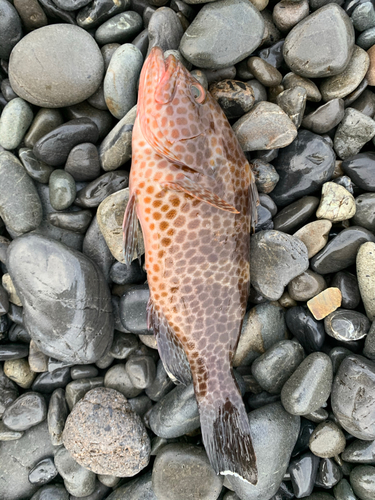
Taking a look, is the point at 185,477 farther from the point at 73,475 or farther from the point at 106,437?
the point at 73,475

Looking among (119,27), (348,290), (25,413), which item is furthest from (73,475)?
(119,27)

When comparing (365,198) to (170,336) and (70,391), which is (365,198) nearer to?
(170,336)

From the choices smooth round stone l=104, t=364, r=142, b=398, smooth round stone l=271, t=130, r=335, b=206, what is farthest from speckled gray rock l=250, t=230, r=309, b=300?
smooth round stone l=104, t=364, r=142, b=398

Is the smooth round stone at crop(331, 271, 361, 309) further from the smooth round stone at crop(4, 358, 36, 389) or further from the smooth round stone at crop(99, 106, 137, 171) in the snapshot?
the smooth round stone at crop(4, 358, 36, 389)

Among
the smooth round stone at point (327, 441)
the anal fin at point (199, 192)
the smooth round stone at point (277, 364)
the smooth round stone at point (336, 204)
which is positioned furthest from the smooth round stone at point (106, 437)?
the smooth round stone at point (336, 204)

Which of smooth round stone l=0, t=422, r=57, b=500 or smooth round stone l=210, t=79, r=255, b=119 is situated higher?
smooth round stone l=210, t=79, r=255, b=119

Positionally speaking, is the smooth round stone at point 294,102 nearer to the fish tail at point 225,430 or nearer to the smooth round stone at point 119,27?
the smooth round stone at point 119,27

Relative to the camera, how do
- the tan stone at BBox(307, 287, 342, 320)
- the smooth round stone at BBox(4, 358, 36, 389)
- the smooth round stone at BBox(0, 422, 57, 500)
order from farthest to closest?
the smooth round stone at BBox(4, 358, 36, 389)
the smooth round stone at BBox(0, 422, 57, 500)
the tan stone at BBox(307, 287, 342, 320)

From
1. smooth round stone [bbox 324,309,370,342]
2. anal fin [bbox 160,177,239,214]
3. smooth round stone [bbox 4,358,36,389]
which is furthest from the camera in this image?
smooth round stone [bbox 4,358,36,389]
